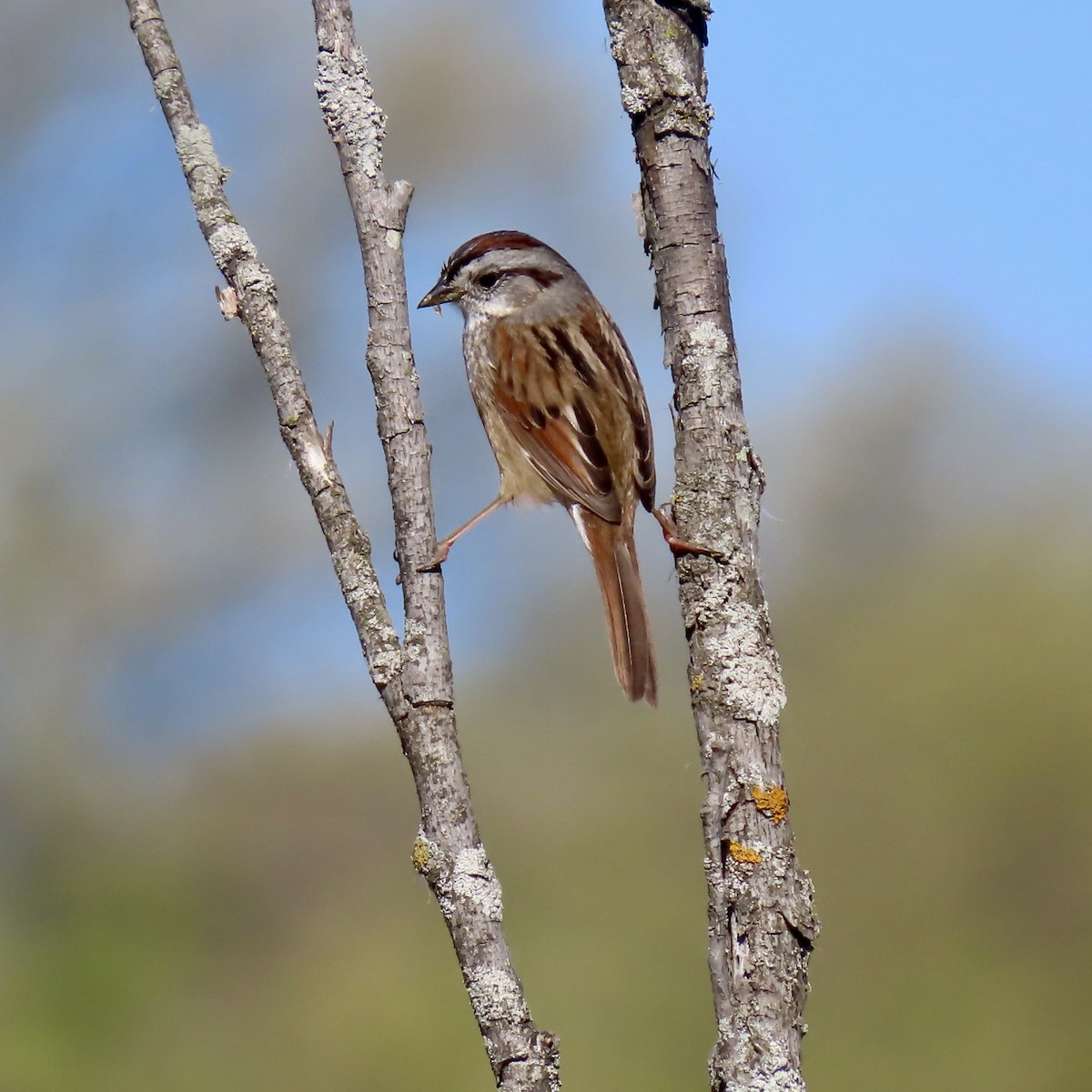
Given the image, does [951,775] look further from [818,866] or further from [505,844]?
[505,844]

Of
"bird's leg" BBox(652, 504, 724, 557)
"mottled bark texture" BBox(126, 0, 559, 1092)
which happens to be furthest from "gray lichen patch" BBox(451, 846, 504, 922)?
"bird's leg" BBox(652, 504, 724, 557)

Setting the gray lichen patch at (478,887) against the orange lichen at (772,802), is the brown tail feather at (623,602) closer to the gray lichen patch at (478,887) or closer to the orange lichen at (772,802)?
the orange lichen at (772,802)

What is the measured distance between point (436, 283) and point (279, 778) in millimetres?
8162

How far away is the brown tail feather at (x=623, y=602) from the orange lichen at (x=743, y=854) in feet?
3.54

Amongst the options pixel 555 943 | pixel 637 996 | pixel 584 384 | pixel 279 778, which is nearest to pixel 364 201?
pixel 584 384

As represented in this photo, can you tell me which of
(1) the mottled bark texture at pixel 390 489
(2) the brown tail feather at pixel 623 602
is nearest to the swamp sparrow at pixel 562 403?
(2) the brown tail feather at pixel 623 602

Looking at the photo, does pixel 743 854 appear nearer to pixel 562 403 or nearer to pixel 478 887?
pixel 478 887

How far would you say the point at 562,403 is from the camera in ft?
13.3

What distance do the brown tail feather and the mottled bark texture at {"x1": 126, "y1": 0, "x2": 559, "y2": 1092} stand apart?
1.20 m

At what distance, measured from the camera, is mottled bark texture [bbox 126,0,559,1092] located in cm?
211

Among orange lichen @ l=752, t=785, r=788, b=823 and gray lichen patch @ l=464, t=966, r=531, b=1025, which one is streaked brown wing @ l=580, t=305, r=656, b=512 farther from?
gray lichen patch @ l=464, t=966, r=531, b=1025

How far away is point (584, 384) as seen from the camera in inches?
159

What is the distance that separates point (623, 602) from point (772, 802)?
135 cm

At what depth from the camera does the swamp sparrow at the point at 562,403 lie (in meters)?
3.63
